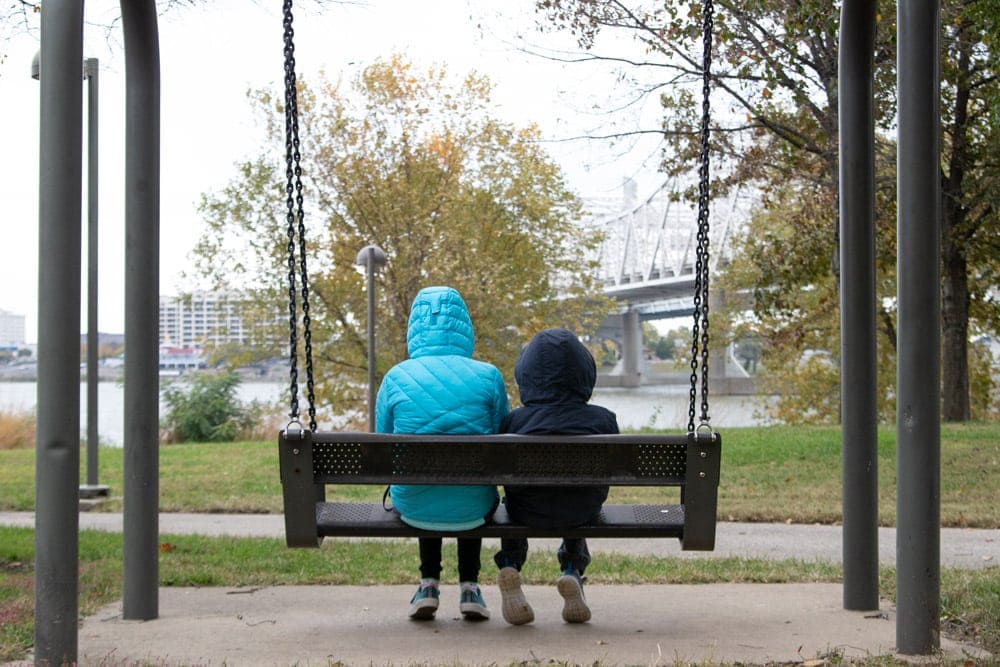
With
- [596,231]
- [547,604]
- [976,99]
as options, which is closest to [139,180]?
[547,604]

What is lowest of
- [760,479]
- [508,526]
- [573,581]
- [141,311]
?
[760,479]

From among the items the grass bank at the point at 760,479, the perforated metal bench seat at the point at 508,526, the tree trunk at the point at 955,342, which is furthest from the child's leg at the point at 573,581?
the tree trunk at the point at 955,342

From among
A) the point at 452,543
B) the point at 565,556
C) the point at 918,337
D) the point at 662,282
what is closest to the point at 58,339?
the point at 565,556

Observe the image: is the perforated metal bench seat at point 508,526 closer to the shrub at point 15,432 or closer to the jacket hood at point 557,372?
the jacket hood at point 557,372

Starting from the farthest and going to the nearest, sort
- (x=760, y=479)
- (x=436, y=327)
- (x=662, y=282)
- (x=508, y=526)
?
(x=662, y=282) < (x=760, y=479) < (x=436, y=327) < (x=508, y=526)

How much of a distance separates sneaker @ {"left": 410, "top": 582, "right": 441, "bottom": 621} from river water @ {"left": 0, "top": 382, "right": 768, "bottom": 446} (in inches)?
527

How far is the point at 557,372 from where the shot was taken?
4113 millimetres

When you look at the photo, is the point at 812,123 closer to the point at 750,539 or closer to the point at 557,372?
the point at 750,539

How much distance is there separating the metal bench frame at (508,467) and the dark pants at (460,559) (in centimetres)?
52

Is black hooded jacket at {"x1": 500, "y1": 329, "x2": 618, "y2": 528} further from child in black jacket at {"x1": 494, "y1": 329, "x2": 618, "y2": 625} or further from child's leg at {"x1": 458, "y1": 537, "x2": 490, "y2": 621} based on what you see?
child's leg at {"x1": 458, "y1": 537, "x2": 490, "y2": 621}

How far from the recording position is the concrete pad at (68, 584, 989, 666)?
152 inches

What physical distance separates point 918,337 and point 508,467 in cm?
144

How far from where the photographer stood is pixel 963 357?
1669 centimetres

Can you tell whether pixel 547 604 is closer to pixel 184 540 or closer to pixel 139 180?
pixel 139 180
